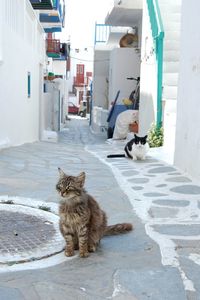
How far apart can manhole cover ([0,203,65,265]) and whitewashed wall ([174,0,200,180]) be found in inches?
113

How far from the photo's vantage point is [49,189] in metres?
5.38

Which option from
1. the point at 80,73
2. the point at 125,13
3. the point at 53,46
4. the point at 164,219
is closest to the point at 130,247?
the point at 164,219

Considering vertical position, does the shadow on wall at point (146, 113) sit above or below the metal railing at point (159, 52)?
below

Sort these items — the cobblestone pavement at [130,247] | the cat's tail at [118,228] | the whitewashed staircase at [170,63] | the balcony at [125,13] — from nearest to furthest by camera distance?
the cobblestone pavement at [130,247] → the cat's tail at [118,228] → the whitewashed staircase at [170,63] → the balcony at [125,13]

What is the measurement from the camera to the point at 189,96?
6.55m

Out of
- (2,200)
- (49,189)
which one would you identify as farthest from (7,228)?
(49,189)

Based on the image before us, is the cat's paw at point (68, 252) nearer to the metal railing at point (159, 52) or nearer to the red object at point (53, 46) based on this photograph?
the metal railing at point (159, 52)

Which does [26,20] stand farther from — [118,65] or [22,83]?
[118,65]

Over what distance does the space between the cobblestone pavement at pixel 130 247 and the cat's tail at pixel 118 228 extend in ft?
0.21

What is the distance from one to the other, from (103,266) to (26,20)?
10515 mm

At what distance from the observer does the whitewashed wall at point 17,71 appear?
348 inches

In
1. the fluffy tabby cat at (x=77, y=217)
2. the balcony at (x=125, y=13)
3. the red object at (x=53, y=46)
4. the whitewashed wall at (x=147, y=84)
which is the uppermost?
the balcony at (x=125, y=13)

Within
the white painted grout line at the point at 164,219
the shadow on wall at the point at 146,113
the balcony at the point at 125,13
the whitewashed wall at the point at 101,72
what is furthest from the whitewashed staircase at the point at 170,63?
the whitewashed wall at the point at 101,72

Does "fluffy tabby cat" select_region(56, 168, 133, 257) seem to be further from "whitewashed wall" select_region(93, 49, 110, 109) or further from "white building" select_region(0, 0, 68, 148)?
"whitewashed wall" select_region(93, 49, 110, 109)
